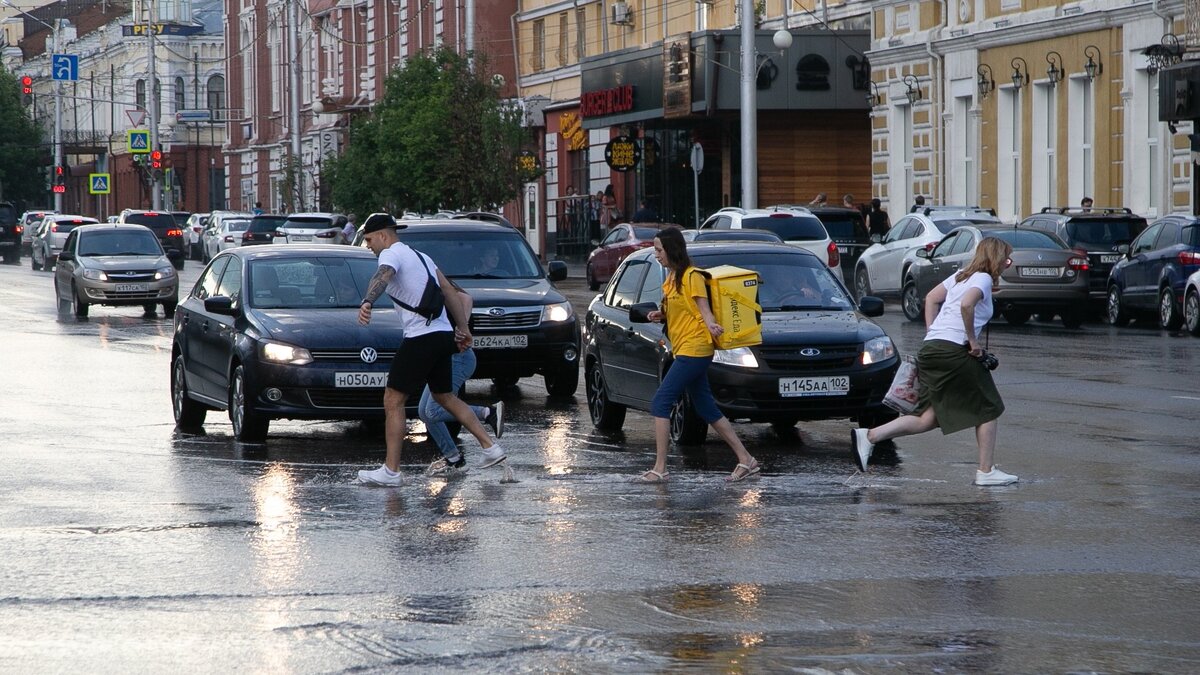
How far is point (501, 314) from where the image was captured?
18219 millimetres

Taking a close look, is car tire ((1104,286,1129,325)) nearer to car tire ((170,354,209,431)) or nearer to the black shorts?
car tire ((170,354,209,431))

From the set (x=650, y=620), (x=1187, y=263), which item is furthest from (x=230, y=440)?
(x=1187, y=263)

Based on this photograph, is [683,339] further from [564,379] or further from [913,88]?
[913,88]

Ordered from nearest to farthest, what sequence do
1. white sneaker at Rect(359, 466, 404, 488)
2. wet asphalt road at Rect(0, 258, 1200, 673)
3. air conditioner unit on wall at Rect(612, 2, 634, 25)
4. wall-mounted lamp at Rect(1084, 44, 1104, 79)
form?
wet asphalt road at Rect(0, 258, 1200, 673) < white sneaker at Rect(359, 466, 404, 488) < wall-mounted lamp at Rect(1084, 44, 1104, 79) < air conditioner unit on wall at Rect(612, 2, 634, 25)

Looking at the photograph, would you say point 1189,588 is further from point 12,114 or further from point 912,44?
point 12,114

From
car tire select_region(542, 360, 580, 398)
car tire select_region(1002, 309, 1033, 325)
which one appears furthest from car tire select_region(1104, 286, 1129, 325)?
car tire select_region(542, 360, 580, 398)

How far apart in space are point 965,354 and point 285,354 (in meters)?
4.85

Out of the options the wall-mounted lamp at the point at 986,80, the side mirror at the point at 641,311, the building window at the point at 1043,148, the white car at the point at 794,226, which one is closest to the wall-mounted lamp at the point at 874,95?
the wall-mounted lamp at the point at 986,80

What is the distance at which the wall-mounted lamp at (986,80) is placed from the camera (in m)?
40.4

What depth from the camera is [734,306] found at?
40.3 ft

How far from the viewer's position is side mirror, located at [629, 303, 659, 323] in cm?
1333

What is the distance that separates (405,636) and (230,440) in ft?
25.1

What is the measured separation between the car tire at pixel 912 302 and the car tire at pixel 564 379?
12.8 m

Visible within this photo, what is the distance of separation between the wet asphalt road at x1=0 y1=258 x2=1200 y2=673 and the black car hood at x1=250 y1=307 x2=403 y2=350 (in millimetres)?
736
